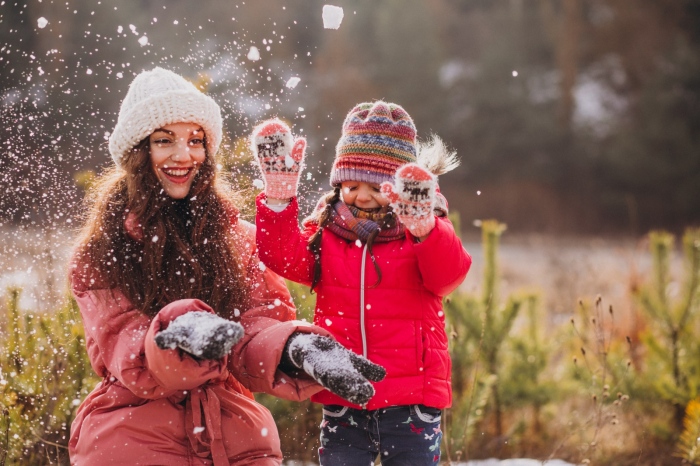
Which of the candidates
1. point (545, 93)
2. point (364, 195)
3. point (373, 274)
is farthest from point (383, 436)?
point (545, 93)

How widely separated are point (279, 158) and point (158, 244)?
50 cm

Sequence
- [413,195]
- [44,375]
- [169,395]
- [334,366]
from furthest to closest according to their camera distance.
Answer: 1. [44,375]
2. [169,395]
3. [413,195]
4. [334,366]

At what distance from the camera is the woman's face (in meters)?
2.47

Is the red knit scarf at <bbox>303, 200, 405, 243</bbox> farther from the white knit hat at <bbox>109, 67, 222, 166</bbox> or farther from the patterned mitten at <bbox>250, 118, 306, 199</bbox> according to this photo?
the white knit hat at <bbox>109, 67, 222, 166</bbox>

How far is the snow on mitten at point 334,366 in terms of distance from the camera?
6.55ft

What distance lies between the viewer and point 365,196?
97.7 inches

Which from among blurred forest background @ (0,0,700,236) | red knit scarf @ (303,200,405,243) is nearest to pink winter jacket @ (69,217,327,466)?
red knit scarf @ (303,200,405,243)

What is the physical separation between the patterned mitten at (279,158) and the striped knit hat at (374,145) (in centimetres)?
19

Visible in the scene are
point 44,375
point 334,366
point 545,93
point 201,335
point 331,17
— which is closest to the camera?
point 201,335

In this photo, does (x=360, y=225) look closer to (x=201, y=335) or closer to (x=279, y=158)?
(x=279, y=158)

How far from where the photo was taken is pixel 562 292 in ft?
28.1

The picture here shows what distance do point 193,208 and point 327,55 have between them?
16.8 meters

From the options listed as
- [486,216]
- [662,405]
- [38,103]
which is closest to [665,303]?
[662,405]

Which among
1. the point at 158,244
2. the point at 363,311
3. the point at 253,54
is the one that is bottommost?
the point at 363,311
